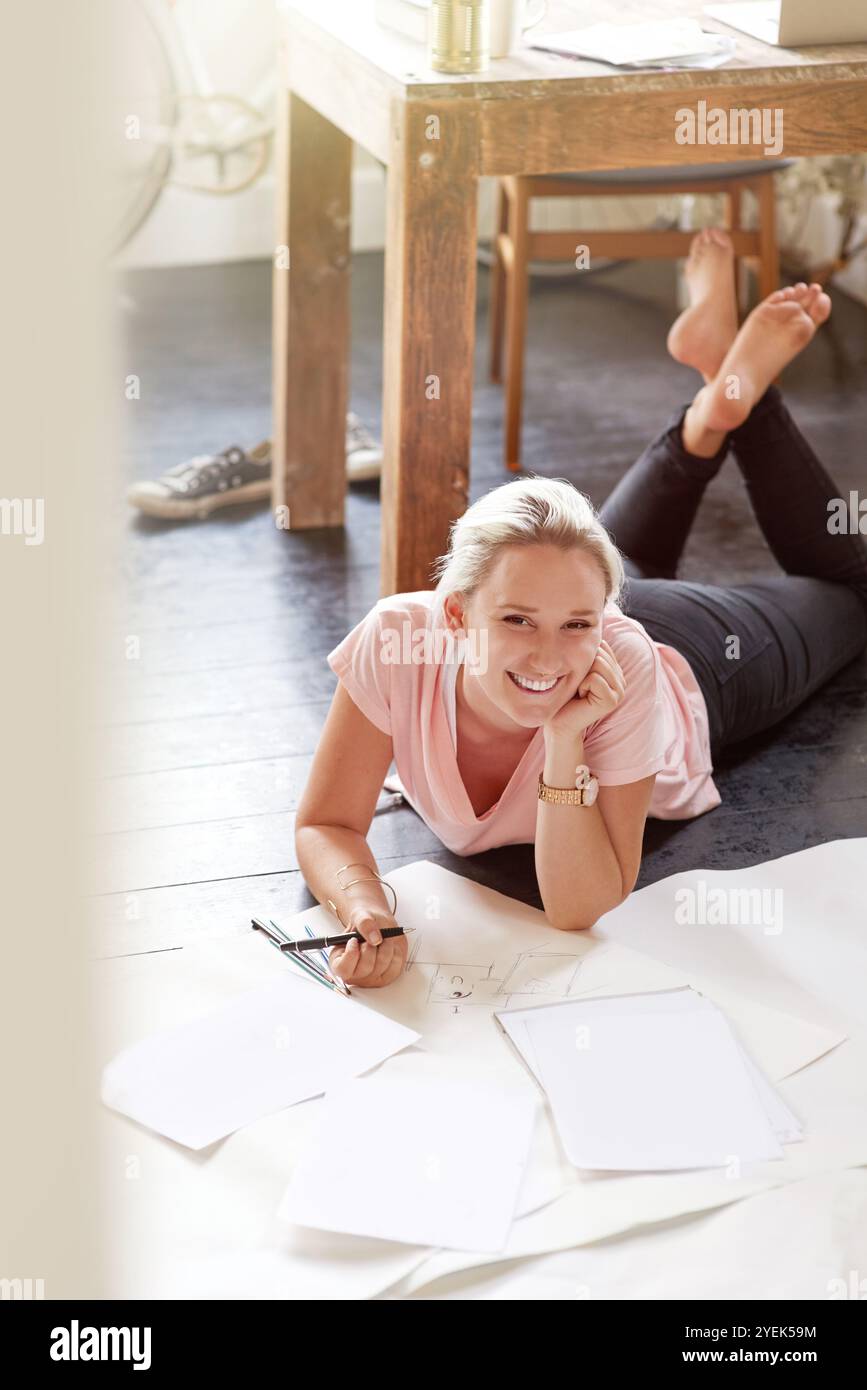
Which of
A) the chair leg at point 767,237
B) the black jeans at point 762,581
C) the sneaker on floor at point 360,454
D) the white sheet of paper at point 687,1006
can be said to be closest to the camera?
the white sheet of paper at point 687,1006

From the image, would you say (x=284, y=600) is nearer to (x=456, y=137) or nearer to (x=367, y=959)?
(x=456, y=137)

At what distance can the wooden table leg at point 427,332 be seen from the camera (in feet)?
5.54

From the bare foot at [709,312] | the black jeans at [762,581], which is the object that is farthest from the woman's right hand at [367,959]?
the bare foot at [709,312]

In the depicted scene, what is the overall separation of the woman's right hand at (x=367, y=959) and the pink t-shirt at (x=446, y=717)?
184 mm

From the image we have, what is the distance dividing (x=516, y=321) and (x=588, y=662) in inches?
57.3

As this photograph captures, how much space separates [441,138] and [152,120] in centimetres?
186

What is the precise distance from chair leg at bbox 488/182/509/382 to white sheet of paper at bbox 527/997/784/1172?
76.7 inches

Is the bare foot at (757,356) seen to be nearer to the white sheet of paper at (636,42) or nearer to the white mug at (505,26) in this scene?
the white sheet of paper at (636,42)

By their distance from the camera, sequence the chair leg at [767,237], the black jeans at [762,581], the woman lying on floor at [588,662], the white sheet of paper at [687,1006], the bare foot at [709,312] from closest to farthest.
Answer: the white sheet of paper at [687,1006] → the woman lying on floor at [588,662] → the black jeans at [762,581] → the bare foot at [709,312] → the chair leg at [767,237]

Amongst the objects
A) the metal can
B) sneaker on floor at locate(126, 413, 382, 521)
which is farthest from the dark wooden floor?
the metal can

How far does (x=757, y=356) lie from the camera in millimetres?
1942

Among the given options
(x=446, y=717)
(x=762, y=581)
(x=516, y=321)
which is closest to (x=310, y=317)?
(x=516, y=321)

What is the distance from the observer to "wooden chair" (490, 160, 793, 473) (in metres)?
2.67
